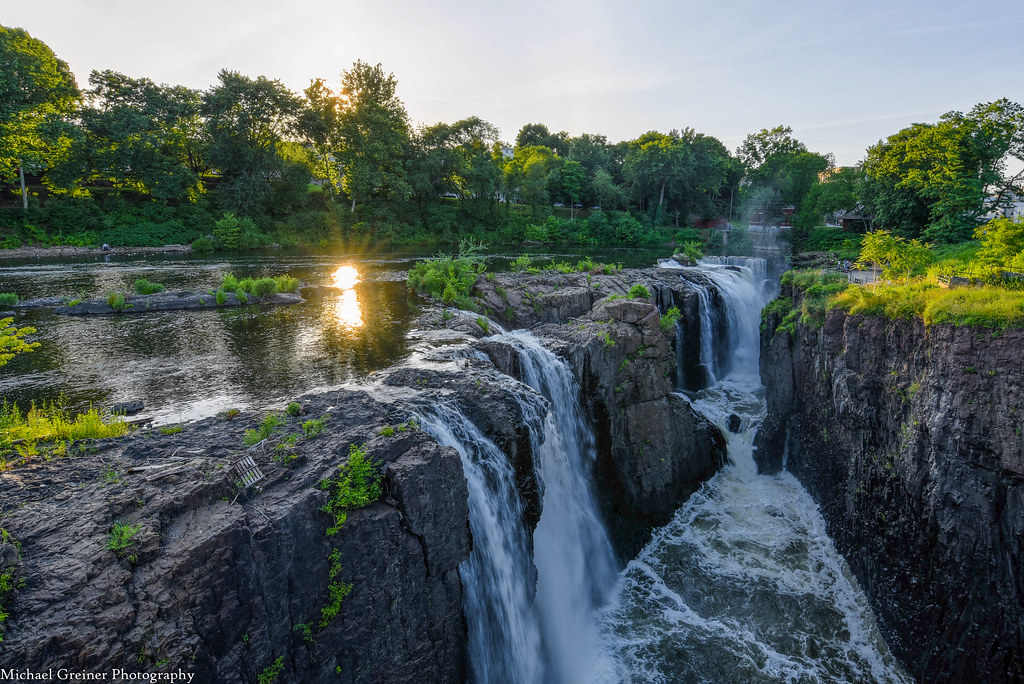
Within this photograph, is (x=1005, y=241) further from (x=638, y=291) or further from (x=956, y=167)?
(x=956, y=167)

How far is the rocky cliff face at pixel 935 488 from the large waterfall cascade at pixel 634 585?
948 mm

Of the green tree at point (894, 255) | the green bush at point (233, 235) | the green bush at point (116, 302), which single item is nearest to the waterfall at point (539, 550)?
the green tree at point (894, 255)

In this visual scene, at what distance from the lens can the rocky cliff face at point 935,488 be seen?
9.87 meters

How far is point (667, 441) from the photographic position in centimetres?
1567

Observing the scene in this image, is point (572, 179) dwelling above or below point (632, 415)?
above

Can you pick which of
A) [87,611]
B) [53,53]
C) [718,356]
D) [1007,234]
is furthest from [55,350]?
[53,53]

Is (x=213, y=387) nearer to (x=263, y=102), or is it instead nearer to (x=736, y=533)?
(x=736, y=533)

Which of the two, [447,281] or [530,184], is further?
[530,184]

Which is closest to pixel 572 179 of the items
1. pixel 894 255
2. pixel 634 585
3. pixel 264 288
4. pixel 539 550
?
pixel 264 288

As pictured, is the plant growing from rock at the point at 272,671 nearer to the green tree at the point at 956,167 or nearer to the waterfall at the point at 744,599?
the waterfall at the point at 744,599

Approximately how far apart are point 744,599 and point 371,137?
48452 mm

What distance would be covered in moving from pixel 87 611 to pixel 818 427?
18325 millimetres

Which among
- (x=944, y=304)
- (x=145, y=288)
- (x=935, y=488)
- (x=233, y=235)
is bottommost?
(x=935, y=488)

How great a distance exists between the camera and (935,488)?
36.2 feet
